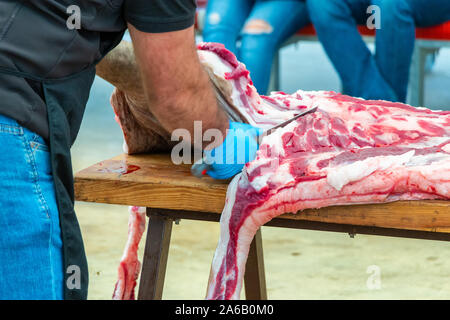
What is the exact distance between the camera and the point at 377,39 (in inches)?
155

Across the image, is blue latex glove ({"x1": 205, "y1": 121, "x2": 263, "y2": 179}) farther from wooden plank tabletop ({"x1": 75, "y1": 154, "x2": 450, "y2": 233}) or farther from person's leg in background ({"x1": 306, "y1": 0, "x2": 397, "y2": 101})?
person's leg in background ({"x1": 306, "y1": 0, "x2": 397, "y2": 101})

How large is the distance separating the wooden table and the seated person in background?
2.09 meters

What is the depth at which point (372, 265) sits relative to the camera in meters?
3.10

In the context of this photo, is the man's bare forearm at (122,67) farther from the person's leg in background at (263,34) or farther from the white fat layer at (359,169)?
the person's leg in background at (263,34)

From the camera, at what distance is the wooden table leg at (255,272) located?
7.14ft

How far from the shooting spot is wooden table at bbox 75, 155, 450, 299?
5.32ft

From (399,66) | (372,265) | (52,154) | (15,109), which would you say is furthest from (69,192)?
(399,66)

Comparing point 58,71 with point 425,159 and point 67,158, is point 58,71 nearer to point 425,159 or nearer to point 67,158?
point 67,158

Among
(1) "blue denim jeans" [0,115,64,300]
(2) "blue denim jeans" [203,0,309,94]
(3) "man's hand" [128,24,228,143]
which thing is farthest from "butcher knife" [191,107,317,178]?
(2) "blue denim jeans" [203,0,309,94]

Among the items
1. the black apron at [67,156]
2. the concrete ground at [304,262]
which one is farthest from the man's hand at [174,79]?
the concrete ground at [304,262]

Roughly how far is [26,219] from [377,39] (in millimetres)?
3052

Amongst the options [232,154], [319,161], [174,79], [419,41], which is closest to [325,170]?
[319,161]
